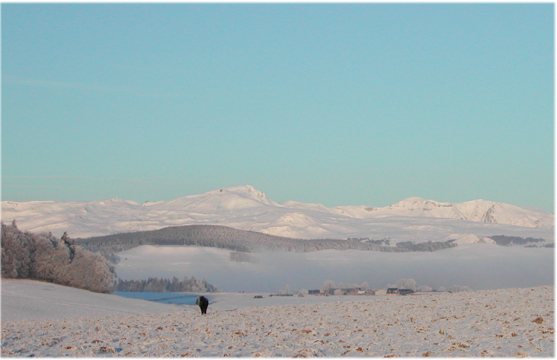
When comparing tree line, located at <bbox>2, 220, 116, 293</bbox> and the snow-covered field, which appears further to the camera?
tree line, located at <bbox>2, 220, 116, 293</bbox>

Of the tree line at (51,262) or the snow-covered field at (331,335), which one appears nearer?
the snow-covered field at (331,335)

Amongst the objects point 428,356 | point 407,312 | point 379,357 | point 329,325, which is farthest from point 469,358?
point 407,312

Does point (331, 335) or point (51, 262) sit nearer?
point (331, 335)

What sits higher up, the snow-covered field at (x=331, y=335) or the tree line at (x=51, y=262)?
the tree line at (x=51, y=262)

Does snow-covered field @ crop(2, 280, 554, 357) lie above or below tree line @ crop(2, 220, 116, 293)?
below

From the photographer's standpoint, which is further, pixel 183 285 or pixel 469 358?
pixel 183 285

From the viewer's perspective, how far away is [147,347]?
67.9ft

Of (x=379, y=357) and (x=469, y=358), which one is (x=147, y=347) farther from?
(x=469, y=358)

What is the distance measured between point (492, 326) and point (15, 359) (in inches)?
649

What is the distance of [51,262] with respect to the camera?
72750 millimetres

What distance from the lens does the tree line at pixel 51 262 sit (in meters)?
68.6

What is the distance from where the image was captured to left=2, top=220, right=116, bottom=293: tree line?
6862 centimetres

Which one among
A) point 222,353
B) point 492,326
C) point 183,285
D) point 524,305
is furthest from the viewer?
point 183,285

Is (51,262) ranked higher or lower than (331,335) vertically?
higher
